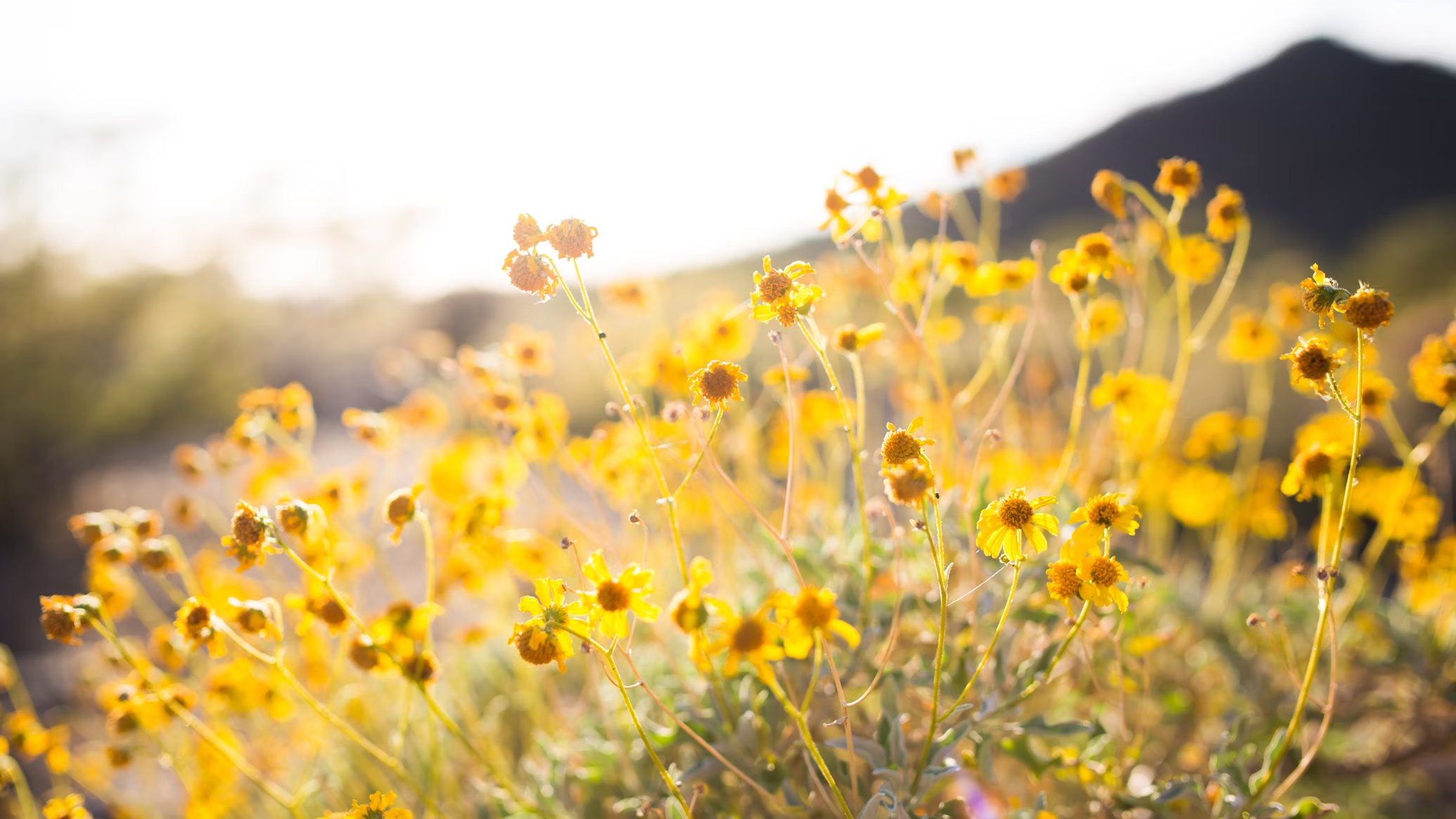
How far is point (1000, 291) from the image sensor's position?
82.9 inches

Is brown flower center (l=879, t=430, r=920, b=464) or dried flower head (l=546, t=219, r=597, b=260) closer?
brown flower center (l=879, t=430, r=920, b=464)

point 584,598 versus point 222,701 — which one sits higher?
point 584,598

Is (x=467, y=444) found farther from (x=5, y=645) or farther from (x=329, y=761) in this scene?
(x=5, y=645)

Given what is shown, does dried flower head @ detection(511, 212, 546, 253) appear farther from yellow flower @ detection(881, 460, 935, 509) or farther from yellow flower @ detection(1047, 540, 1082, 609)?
yellow flower @ detection(1047, 540, 1082, 609)

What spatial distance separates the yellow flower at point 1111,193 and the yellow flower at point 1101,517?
1.02 meters

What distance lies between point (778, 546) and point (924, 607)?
40 centimetres

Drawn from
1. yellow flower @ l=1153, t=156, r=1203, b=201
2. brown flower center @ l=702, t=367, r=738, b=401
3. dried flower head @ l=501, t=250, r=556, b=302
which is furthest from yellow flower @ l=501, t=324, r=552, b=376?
yellow flower @ l=1153, t=156, r=1203, b=201

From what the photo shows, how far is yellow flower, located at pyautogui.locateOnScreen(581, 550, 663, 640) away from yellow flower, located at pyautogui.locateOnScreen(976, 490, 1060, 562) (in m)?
0.56

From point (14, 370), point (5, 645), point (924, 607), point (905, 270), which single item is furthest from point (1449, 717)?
point (14, 370)

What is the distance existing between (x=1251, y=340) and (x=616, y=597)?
2277mm

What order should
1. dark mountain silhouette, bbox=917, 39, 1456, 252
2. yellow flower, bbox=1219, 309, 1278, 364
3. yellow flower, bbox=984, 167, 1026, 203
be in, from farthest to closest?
dark mountain silhouette, bbox=917, 39, 1456, 252, yellow flower, bbox=984, 167, 1026, 203, yellow flower, bbox=1219, 309, 1278, 364

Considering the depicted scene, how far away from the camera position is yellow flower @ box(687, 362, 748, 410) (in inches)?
52.7

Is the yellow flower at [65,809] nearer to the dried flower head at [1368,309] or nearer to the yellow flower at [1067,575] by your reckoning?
the yellow flower at [1067,575]

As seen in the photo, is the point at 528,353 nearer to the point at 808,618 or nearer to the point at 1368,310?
the point at 808,618
